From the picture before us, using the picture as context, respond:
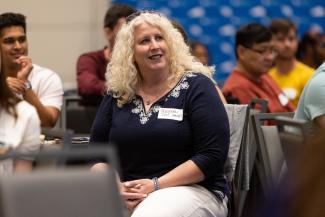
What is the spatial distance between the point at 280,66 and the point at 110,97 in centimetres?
317

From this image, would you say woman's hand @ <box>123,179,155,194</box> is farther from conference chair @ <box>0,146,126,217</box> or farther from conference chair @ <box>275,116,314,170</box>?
conference chair @ <box>0,146,126,217</box>

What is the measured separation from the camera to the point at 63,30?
760 centimetres

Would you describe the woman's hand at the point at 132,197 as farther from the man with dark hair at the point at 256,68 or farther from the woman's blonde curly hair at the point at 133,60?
the man with dark hair at the point at 256,68

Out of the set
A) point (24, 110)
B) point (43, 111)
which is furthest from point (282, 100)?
point (24, 110)

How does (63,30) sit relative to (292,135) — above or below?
below

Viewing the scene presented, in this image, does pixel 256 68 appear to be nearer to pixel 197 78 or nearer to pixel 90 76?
pixel 90 76

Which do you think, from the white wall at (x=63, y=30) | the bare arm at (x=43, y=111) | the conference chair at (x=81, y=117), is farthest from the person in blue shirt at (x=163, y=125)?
the white wall at (x=63, y=30)

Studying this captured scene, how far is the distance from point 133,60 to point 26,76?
1.16 m

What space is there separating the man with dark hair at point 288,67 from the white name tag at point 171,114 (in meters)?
2.83

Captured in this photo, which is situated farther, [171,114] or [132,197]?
[171,114]

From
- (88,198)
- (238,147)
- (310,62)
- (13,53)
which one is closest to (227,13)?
(310,62)

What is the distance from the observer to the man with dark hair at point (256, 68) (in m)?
5.66

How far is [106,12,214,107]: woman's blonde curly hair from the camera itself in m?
3.92

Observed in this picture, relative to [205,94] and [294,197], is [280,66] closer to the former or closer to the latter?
[205,94]
